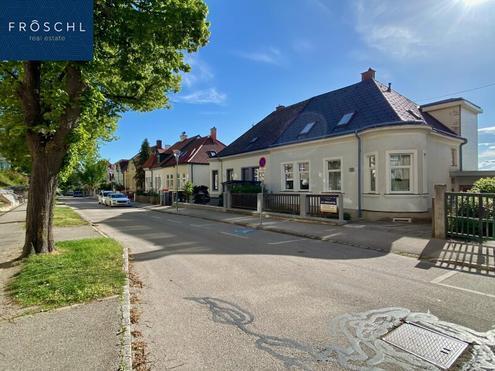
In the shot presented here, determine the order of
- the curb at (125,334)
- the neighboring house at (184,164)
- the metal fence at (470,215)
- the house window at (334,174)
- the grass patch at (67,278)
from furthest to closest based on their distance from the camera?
the neighboring house at (184,164) < the house window at (334,174) < the metal fence at (470,215) < the grass patch at (67,278) < the curb at (125,334)

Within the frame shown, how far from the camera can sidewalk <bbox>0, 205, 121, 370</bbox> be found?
3029 millimetres

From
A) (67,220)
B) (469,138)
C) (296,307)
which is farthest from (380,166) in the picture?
(67,220)

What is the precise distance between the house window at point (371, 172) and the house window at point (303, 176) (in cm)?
416

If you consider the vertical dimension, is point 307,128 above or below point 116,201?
above

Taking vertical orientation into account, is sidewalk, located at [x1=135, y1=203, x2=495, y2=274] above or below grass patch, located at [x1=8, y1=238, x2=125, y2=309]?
below

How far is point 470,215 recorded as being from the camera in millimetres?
9164

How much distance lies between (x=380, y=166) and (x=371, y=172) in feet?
2.30

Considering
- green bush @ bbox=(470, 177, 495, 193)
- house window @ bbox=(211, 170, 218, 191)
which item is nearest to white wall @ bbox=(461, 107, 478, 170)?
green bush @ bbox=(470, 177, 495, 193)

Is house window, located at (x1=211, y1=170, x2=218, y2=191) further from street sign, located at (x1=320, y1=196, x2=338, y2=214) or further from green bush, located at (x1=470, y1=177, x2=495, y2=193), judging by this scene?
green bush, located at (x1=470, y1=177, x2=495, y2=193)

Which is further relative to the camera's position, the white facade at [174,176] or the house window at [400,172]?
the white facade at [174,176]

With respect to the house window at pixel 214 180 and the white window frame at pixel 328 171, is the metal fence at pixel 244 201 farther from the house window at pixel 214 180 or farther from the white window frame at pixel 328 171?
the house window at pixel 214 180

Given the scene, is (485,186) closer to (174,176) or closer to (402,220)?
(402,220)

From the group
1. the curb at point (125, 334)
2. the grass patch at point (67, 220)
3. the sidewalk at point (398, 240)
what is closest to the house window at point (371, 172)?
the sidewalk at point (398, 240)

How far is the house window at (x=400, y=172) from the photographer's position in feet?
44.8
